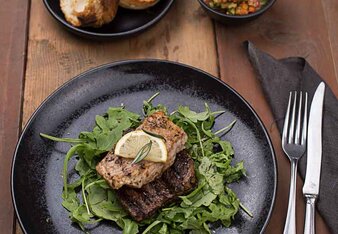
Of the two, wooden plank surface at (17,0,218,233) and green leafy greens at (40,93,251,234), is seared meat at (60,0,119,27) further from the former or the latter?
green leafy greens at (40,93,251,234)

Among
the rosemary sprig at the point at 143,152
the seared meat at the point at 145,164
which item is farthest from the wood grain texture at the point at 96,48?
the rosemary sprig at the point at 143,152

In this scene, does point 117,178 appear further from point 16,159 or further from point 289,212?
point 289,212

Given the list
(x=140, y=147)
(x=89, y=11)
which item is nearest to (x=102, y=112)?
(x=140, y=147)

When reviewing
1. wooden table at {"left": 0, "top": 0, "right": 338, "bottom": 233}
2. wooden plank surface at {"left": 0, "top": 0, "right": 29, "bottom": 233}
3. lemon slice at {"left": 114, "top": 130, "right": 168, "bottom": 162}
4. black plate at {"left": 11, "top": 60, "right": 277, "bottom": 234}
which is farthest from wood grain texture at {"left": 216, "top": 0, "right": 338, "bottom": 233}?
wooden plank surface at {"left": 0, "top": 0, "right": 29, "bottom": 233}

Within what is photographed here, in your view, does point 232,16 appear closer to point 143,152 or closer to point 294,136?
point 294,136

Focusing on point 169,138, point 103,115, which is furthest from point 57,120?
point 169,138

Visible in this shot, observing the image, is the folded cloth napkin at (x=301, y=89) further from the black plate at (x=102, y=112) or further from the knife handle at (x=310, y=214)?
the black plate at (x=102, y=112)
